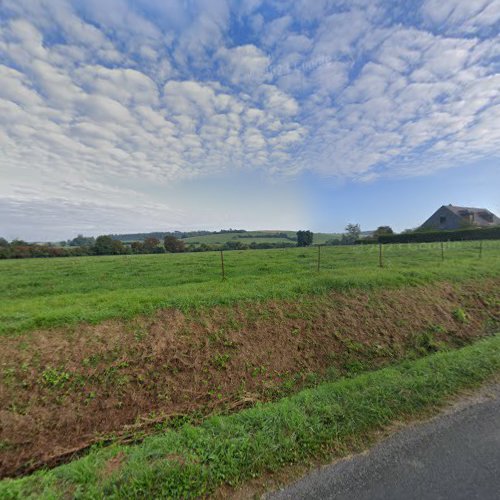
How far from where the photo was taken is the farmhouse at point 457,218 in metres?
53.7

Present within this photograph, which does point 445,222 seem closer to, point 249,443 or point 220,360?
point 220,360

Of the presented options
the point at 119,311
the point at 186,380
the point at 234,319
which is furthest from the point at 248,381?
the point at 119,311

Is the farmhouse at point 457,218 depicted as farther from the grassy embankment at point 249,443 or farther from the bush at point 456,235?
the grassy embankment at point 249,443

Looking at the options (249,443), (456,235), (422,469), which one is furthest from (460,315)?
(456,235)

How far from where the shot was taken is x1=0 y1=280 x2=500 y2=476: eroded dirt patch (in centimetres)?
401

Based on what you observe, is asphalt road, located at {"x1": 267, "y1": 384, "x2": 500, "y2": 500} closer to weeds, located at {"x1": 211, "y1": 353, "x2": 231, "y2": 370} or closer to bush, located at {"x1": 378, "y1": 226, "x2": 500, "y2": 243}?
weeds, located at {"x1": 211, "y1": 353, "x2": 231, "y2": 370}

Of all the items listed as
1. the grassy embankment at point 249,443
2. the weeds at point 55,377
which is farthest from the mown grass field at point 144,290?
the grassy embankment at point 249,443

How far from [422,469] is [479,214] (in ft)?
256

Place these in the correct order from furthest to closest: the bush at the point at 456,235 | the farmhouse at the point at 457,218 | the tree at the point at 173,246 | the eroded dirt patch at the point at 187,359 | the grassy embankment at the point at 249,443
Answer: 1. the farmhouse at the point at 457,218
2. the tree at the point at 173,246
3. the bush at the point at 456,235
4. the eroded dirt patch at the point at 187,359
5. the grassy embankment at the point at 249,443

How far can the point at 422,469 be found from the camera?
2.75 metres

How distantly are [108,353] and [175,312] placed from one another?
1804 millimetres

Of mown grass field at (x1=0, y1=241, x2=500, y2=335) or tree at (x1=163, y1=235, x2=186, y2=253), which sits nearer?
mown grass field at (x1=0, y1=241, x2=500, y2=335)

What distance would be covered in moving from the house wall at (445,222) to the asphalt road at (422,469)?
63.8 metres

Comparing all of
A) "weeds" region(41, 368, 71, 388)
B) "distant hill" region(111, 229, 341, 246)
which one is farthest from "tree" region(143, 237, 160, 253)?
"weeds" region(41, 368, 71, 388)
